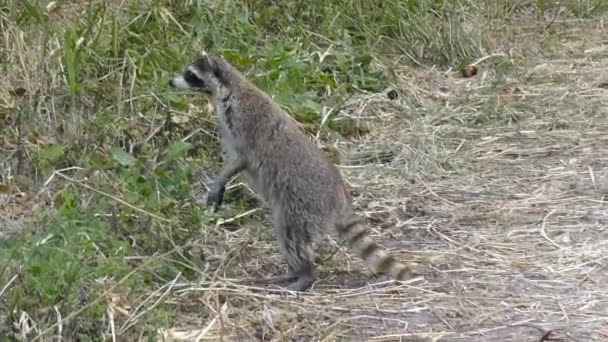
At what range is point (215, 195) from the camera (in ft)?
19.4

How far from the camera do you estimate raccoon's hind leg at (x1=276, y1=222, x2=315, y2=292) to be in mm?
5281

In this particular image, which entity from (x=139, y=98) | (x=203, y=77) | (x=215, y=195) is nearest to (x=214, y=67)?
(x=203, y=77)

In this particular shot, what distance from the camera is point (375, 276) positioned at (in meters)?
5.43

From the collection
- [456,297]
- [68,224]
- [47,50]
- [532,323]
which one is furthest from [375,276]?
[47,50]

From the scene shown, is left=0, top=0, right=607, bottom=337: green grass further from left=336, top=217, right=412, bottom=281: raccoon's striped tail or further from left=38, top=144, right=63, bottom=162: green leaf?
left=336, top=217, right=412, bottom=281: raccoon's striped tail

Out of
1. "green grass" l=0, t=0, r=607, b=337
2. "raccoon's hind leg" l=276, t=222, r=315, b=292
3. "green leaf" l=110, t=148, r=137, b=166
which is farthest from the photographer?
"green leaf" l=110, t=148, r=137, b=166

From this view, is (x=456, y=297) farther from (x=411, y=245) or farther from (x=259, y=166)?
(x=259, y=166)

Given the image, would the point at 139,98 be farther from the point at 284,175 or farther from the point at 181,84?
the point at 284,175

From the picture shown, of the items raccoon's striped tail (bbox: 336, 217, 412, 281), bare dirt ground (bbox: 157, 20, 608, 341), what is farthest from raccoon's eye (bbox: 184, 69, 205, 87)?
raccoon's striped tail (bbox: 336, 217, 412, 281)

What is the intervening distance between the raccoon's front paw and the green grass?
8cm

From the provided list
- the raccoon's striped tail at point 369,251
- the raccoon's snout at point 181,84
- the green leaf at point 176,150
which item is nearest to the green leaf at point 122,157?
the green leaf at point 176,150

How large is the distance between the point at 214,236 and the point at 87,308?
140 cm

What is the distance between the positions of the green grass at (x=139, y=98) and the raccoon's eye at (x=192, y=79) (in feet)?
1.13

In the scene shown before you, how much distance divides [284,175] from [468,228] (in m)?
1.07
